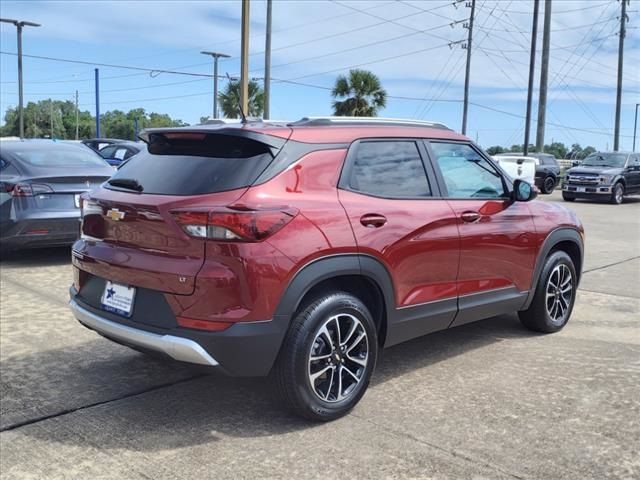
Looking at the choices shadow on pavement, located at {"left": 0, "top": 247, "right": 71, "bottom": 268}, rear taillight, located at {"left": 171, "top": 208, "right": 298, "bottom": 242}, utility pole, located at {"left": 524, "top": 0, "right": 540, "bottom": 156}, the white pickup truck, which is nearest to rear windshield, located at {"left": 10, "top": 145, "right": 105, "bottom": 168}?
shadow on pavement, located at {"left": 0, "top": 247, "right": 71, "bottom": 268}

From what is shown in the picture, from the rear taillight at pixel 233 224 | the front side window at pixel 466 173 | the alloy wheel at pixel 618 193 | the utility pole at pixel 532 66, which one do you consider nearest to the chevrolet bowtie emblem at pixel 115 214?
the rear taillight at pixel 233 224

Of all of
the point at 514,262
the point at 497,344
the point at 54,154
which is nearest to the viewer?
the point at 514,262

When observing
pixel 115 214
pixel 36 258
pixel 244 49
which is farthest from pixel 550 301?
pixel 244 49

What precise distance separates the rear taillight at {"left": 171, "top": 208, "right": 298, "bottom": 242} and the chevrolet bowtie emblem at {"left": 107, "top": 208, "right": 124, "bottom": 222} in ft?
1.88

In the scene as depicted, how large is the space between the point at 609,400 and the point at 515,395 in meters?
0.57

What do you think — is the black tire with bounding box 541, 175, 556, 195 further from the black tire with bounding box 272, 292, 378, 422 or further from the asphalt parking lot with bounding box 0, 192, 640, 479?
the black tire with bounding box 272, 292, 378, 422

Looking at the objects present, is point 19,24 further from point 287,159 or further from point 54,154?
point 287,159

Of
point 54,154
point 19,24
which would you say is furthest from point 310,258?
point 19,24

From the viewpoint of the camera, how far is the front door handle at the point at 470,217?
4.51 metres

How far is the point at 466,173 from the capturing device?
480cm

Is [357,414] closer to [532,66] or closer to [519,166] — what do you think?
[519,166]

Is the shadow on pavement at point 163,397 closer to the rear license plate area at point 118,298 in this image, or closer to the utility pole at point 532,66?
the rear license plate area at point 118,298

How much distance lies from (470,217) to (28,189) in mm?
5734

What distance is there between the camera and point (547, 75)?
2895 centimetres
